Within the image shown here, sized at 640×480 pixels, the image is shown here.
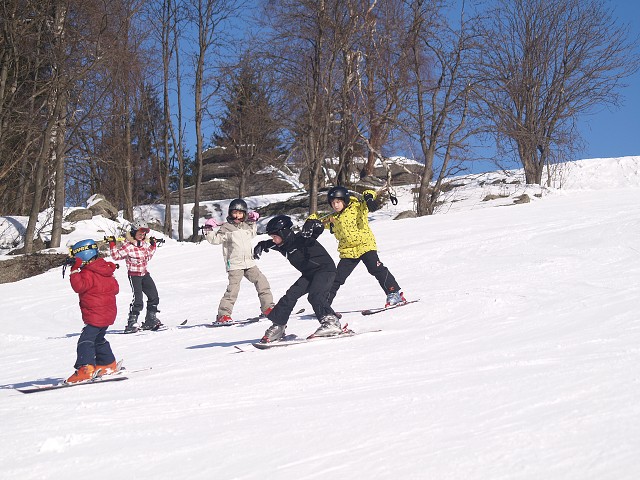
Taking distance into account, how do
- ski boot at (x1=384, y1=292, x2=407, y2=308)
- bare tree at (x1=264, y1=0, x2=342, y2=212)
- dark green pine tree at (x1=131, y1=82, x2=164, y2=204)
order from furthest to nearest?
dark green pine tree at (x1=131, y1=82, x2=164, y2=204), bare tree at (x1=264, y1=0, x2=342, y2=212), ski boot at (x1=384, y1=292, x2=407, y2=308)

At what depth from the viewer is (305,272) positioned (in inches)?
308

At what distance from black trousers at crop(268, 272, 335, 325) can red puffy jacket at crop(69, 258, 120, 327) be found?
1.67 metres

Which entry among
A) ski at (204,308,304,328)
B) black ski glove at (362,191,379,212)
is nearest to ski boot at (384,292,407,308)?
black ski glove at (362,191,379,212)

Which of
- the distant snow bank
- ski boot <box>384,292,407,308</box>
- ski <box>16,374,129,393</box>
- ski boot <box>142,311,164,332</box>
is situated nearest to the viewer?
ski <box>16,374,129,393</box>

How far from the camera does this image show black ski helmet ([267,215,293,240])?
7.62m

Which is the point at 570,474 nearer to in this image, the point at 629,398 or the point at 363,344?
the point at 629,398

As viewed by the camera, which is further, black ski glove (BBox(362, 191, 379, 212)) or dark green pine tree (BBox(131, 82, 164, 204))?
dark green pine tree (BBox(131, 82, 164, 204))

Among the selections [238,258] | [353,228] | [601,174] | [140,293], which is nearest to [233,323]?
[238,258]

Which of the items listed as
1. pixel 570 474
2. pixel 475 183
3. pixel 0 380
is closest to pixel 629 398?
pixel 570 474

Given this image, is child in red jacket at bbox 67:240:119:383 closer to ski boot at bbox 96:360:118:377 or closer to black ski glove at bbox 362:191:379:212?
ski boot at bbox 96:360:118:377

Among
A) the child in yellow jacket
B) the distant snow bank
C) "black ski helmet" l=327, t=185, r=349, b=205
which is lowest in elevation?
the child in yellow jacket

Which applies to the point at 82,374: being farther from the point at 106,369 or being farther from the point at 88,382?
the point at 106,369

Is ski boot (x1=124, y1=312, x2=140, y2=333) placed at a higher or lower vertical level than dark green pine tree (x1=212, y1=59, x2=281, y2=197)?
lower

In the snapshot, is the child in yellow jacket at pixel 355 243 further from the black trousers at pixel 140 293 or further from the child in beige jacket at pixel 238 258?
the black trousers at pixel 140 293
